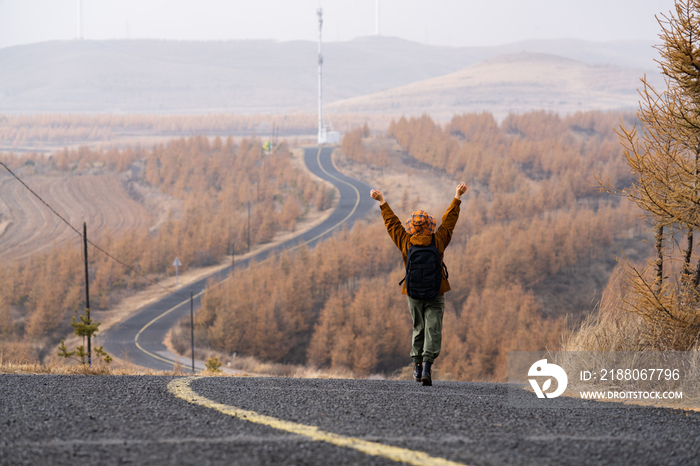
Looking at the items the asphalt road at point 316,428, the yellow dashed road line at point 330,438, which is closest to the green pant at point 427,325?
the asphalt road at point 316,428

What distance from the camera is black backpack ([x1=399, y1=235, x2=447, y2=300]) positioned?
250 inches

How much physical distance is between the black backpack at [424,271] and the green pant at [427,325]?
8.6 inches

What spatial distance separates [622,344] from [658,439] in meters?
3.46

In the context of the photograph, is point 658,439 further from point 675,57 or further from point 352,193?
point 352,193

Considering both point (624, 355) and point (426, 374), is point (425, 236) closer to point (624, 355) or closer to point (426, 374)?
point (426, 374)

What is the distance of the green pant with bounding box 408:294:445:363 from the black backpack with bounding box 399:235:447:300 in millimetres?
218

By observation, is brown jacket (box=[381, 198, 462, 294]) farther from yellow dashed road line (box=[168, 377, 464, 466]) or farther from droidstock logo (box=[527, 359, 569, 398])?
yellow dashed road line (box=[168, 377, 464, 466])

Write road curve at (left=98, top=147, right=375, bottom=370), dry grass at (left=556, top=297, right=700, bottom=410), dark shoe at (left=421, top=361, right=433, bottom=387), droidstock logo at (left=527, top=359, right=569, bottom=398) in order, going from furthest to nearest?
road curve at (left=98, top=147, right=375, bottom=370)
dark shoe at (left=421, top=361, right=433, bottom=387)
droidstock logo at (left=527, top=359, right=569, bottom=398)
dry grass at (left=556, top=297, right=700, bottom=410)

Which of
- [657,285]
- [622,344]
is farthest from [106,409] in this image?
[657,285]

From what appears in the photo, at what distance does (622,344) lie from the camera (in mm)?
7480

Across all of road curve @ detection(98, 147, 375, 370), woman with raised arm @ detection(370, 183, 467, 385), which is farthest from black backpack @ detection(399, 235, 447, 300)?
road curve @ detection(98, 147, 375, 370)

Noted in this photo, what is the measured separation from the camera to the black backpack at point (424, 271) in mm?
6359

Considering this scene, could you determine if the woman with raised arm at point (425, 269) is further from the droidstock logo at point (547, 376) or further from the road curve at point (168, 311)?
the road curve at point (168, 311)

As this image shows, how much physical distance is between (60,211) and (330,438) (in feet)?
307
